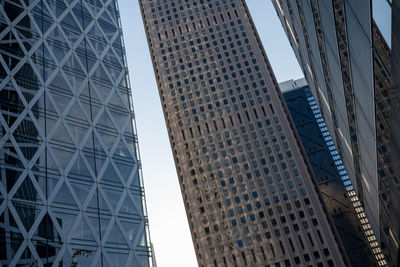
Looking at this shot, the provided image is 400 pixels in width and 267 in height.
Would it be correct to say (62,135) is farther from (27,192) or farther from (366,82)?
(366,82)

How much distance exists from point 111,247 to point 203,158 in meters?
61.7

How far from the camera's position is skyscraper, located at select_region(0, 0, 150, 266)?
32.1 metres

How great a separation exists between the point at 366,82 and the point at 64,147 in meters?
27.5

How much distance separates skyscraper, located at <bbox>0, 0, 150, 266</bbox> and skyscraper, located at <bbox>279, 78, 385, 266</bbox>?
289 ft

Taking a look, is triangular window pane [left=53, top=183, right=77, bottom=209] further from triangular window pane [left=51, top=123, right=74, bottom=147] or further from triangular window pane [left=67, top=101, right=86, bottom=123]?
triangular window pane [left=67, top=101, right=86, bottom=123]

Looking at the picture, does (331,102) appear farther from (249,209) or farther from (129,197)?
(249,209)

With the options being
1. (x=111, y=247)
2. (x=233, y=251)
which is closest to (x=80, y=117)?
(x=111, y=247)

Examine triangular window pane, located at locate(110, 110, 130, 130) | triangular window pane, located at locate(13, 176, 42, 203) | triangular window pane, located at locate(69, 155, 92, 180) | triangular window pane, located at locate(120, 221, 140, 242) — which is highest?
triangular window pane, located at locate(110, 110, 130, 130)

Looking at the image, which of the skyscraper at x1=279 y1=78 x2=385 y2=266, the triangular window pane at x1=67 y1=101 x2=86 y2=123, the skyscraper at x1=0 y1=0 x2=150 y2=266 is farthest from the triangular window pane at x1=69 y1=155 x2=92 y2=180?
the skyscraper at x1=279 y1=78 x2=385 y2=266

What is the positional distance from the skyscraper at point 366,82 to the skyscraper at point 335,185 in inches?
3811

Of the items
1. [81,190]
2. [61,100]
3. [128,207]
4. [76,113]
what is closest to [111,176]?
[128,207]

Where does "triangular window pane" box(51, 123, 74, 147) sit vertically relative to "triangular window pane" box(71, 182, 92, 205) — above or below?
above

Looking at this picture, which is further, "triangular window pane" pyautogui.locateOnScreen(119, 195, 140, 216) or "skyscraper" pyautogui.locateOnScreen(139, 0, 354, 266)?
"skyscraper" pyautogui.locateOnScreen(139, 0, 354, 266)

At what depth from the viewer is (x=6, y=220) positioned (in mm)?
30266
